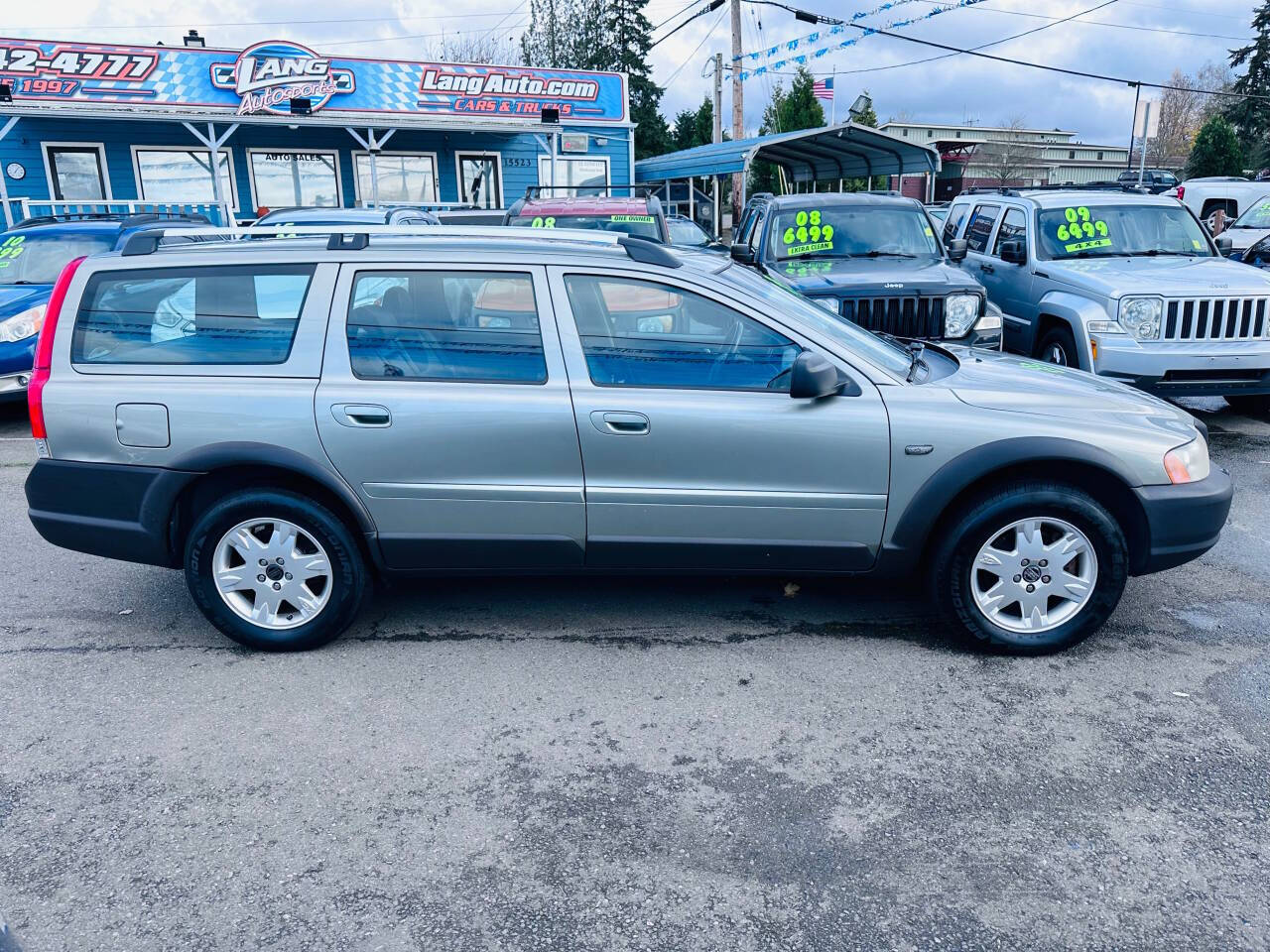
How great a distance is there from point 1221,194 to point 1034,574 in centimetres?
2116

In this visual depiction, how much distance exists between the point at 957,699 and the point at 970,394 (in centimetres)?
123

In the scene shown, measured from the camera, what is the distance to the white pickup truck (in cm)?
2084

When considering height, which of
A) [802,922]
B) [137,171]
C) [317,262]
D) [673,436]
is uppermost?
[137,171]

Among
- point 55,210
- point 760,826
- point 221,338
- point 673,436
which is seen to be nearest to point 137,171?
point 55,210

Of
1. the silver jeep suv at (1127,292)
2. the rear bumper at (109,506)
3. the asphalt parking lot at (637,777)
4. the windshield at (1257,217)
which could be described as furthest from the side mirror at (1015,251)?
the windshield at (1257,217)

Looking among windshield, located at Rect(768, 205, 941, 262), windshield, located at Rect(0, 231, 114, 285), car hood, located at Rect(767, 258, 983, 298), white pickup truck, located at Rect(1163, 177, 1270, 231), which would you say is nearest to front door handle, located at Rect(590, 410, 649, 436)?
car hood, located at Rect(767, 258, 983, 298)

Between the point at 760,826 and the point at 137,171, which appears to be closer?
the point at 760,826

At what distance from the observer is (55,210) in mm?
18547

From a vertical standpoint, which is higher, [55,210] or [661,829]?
[55,210]

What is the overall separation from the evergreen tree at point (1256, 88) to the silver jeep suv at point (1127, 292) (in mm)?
47804

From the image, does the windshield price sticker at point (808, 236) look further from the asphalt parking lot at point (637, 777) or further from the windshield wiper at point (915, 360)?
the asphalt parking lot at point (637, 777)

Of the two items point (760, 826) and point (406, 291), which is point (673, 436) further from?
point (760, 826)

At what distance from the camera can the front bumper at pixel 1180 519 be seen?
13.2ft

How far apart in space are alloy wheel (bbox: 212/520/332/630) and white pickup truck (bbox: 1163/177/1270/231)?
2152 centimetres
